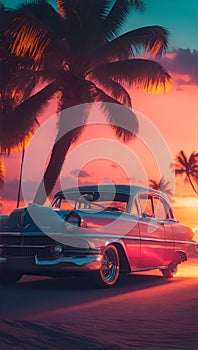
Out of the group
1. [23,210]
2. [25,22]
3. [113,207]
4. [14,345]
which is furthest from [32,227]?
[25,22]

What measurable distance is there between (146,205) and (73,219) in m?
2.15

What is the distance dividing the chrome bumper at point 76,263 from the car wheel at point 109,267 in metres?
0.24

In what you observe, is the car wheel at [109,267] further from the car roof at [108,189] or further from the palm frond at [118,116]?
the palm frond at [118,116]

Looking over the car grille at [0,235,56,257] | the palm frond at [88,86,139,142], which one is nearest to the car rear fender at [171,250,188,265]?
the car grille at [0,235,56,257]

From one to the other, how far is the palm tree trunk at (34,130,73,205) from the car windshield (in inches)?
397

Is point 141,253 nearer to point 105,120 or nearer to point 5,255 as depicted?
point 5,255

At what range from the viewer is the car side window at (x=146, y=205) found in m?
11.0

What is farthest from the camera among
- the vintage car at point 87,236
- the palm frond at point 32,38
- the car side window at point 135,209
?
the palm frond at point 32,38

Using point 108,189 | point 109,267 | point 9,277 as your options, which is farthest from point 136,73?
point 109,267

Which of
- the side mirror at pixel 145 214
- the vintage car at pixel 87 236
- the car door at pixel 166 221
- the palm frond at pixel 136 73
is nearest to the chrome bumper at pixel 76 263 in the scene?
the vintage car at pixel 87 236

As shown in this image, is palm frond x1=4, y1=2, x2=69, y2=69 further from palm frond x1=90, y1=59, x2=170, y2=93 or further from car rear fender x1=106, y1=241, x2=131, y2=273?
car rear fender x1=106, y1=241, x2=131, y2=273

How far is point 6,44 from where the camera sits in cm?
2131

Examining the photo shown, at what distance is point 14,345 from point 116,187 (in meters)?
6.11

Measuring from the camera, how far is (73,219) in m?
9.58
